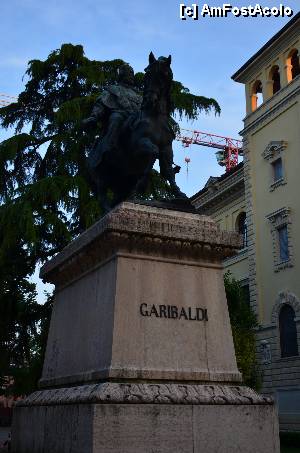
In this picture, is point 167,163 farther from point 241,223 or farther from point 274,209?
point 241,223

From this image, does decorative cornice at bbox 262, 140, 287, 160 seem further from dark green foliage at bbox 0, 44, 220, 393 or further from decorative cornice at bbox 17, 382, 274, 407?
decorative cornice at bbox 17, 382, 274, 407

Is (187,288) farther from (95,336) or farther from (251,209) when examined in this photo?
(251,209)

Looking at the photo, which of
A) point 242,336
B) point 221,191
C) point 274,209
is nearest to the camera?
point 242,336

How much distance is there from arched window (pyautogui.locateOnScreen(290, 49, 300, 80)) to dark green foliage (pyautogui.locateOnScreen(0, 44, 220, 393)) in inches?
629

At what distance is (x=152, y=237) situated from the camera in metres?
6.33

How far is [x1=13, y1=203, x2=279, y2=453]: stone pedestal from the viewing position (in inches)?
213

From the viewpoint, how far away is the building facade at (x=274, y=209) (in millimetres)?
33344

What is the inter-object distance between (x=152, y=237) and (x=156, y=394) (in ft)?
5.45

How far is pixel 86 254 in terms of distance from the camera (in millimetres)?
6812

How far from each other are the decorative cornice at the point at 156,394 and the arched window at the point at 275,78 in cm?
3519

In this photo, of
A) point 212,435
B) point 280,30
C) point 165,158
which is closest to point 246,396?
point 212,435

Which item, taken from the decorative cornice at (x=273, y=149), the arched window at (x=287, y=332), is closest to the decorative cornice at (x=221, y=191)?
the decorative cornice at (x=273, y=149)

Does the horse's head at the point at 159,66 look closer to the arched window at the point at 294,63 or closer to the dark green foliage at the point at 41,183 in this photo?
the dark green foliage at the point at 41,183

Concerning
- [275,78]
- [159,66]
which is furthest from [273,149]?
[159,66]
